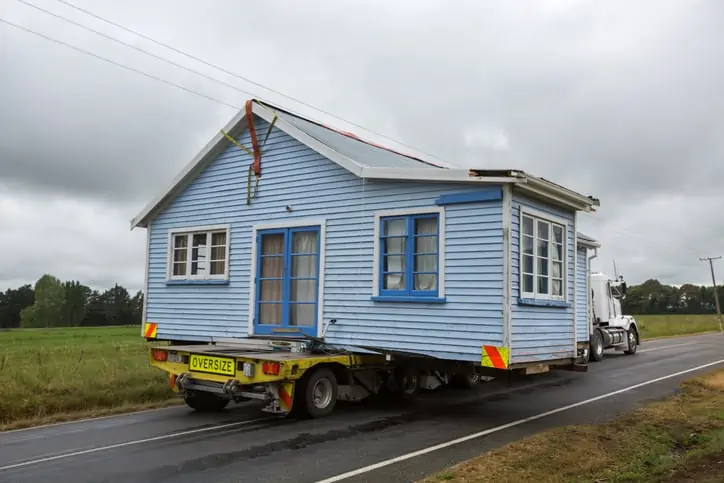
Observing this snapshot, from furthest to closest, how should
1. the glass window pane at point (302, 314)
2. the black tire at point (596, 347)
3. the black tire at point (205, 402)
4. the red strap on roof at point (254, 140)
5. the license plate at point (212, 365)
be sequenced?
the black tire at point (596, 347)
the red strap on roof at point (254, 140)
the glass window pane at point (302, 314)
the black tire at point (205, 402)
the license plate at point (212, 365)

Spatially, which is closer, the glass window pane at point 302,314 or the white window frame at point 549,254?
the white window frame at point 549,254

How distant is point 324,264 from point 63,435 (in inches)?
209

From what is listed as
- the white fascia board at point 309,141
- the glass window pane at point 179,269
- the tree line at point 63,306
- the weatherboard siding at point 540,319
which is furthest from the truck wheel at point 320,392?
the tree line at point 63,306

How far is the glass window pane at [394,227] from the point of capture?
12016 millimetres

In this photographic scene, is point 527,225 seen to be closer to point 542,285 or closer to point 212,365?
point 542,285

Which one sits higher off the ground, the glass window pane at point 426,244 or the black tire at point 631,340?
the glass window pane at point 426,244

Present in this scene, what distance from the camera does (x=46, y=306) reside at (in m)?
111

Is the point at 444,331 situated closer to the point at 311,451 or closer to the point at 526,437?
the point at 526,437

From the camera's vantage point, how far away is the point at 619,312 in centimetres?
2786

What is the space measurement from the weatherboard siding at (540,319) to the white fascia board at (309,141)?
315cm

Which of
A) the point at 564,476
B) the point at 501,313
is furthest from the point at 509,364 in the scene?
the point at 564,476

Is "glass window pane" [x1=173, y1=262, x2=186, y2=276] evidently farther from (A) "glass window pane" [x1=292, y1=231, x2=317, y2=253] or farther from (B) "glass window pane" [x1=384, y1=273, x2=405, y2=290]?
(B) "glass window pane" [x1=384, y1=273, x2=405, y2=290]

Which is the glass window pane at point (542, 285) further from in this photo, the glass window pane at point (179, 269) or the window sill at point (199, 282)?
the glass window pane at point (179, 269)

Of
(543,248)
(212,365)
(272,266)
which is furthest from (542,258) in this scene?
(212,365)
